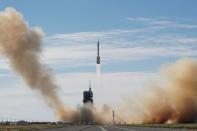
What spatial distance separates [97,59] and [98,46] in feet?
27.8

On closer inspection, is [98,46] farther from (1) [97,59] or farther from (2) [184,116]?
(2) [184,116]

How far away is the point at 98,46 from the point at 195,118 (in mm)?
52396

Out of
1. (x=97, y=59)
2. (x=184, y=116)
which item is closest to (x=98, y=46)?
(x=97, y=59)

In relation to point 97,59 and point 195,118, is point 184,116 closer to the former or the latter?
point 195,118

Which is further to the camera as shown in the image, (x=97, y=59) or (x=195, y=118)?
(x=195, y=118)

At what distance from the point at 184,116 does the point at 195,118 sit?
410cm

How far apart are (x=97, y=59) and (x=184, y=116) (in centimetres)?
5268

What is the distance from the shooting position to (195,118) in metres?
198

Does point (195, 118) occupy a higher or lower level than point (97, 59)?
lower

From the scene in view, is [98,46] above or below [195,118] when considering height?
above

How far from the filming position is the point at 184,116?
19788 centimetres

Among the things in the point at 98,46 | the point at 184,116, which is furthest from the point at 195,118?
→ the point at 98,46

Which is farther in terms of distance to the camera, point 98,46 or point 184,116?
point 184,116

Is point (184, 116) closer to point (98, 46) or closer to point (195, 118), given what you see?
point (195, 118)
